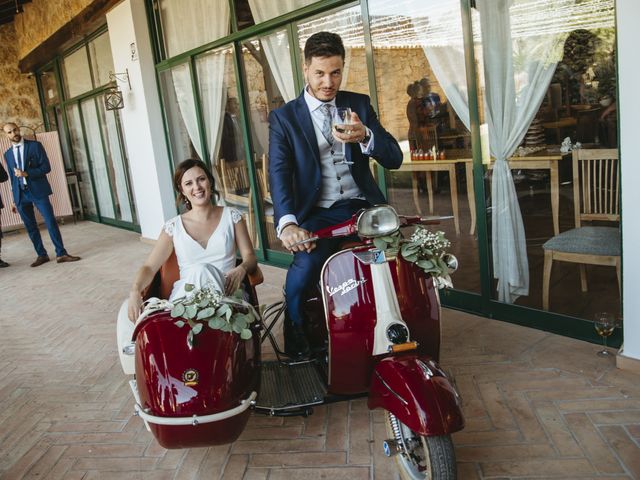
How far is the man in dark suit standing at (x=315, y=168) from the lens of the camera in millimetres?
2592

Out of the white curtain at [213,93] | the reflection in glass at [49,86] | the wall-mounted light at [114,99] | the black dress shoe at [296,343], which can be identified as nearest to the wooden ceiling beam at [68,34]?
the reflection in glass at [49,86]

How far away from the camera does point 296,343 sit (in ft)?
9.75

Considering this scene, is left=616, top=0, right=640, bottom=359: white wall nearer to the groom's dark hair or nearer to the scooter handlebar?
the scooter handlebar

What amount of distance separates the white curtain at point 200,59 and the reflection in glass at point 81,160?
181 inches

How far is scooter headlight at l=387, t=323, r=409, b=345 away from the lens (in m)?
2.24

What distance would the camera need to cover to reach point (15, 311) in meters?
5.37

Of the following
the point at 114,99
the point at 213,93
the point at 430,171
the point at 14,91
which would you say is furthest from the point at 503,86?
the point at 14,91

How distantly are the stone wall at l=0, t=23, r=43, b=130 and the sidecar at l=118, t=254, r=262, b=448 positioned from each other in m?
11.3

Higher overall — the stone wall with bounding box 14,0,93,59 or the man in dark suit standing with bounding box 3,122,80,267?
the stone wall with bounding box 14,0,93,59

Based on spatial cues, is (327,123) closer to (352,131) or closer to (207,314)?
(352,131)

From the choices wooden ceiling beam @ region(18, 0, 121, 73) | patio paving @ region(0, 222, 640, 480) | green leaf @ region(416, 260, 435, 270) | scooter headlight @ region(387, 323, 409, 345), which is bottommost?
Result: patio paving @ region(0, 222, 640, 480)

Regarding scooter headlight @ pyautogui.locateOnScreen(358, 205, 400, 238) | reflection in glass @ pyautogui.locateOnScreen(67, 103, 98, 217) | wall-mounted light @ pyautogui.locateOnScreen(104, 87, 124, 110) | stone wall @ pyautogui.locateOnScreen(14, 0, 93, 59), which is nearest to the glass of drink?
scooter headlight @ pyautogui.locateOnScreen(358, 205, 400, 238)

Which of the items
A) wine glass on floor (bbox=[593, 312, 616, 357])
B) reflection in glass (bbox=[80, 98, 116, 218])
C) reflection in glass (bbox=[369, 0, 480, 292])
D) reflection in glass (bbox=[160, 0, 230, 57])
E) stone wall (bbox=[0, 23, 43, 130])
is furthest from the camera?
stone wall (bbox=[0, 23, 43, 130])

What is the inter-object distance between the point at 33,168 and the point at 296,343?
5666mm
